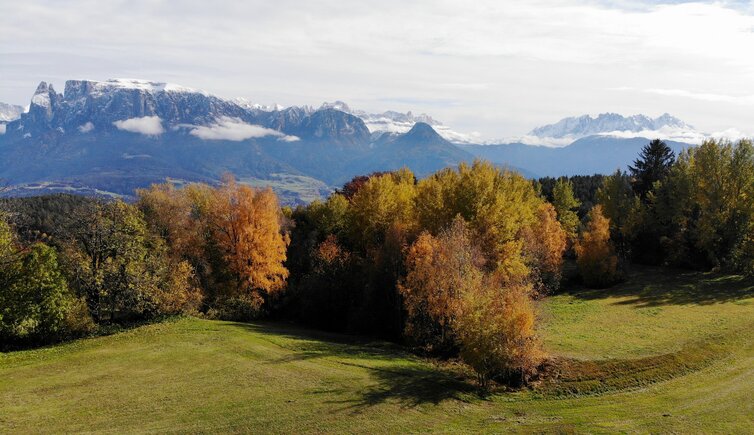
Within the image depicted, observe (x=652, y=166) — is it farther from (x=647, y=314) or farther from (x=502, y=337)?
(x=502, y=337)

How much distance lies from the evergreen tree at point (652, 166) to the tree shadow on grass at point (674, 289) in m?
30.3

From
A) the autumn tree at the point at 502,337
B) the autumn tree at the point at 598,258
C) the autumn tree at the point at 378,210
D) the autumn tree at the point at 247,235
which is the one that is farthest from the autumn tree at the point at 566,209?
the autumn tree at the point at 502,337

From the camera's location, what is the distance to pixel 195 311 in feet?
186

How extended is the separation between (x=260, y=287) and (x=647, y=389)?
1748 inches

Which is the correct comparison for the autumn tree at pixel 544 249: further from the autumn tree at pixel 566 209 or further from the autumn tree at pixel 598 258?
the autumn tree at pixel 566 209

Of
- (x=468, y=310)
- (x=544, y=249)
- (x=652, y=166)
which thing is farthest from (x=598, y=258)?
(x=468, y=310)

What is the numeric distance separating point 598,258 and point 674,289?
10802 millimetres

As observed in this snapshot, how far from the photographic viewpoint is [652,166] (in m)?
103

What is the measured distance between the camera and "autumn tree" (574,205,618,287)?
73519 mm

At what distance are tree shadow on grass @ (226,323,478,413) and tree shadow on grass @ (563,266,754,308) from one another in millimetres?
33735

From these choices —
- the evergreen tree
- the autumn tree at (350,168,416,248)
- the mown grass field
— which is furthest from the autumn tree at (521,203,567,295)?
the evergreen tree

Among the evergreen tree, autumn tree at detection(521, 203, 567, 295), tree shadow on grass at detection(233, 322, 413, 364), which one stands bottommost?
tree shadow on grass at detection(233, 322, 413, 364)

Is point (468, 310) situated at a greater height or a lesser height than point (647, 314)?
greater

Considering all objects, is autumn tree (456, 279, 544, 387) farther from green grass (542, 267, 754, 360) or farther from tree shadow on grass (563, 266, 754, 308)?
tree shadow on grass (563, 266, 754, 308)
